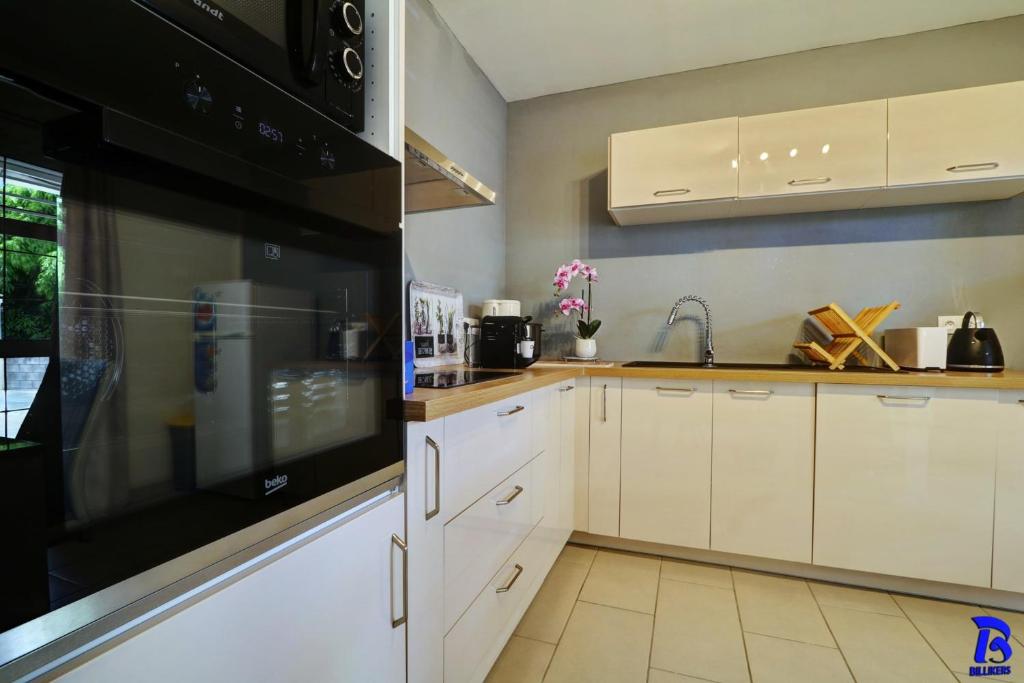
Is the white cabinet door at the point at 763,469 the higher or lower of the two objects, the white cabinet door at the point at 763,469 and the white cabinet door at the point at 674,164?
the lower

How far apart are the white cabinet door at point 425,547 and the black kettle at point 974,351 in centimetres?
232

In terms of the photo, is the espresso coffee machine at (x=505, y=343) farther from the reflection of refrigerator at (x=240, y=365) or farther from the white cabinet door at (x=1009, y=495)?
the white cabinet door at (x=1009, y=495)

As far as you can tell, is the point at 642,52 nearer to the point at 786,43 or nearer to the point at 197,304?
the point at 786,43

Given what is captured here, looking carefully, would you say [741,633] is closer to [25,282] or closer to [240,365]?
[240,365]

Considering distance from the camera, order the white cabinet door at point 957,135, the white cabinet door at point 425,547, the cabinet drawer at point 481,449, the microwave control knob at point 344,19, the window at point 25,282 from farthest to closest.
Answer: the white cabinet door at point 957,135 < the cabinet drawer at point 481,449 < the white cabinet door at point 425,547 < the microwave control knob at point 344,19 < the window at point 25,282

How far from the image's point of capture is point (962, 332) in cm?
201

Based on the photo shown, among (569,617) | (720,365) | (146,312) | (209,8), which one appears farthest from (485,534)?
(720,365)

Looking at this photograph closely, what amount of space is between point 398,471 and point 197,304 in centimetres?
48

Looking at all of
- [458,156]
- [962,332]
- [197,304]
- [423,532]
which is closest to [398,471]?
[423,532]

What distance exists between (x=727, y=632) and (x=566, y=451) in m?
0.89

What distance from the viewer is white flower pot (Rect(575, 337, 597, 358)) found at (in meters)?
2.62

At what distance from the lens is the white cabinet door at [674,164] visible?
7.29 feet

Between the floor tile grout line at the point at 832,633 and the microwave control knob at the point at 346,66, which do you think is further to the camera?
the floor tile grout line at the point at 832,633

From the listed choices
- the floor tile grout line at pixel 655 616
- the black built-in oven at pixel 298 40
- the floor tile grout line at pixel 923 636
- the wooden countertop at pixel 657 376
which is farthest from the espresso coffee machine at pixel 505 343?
the floor tile grout line at pixel 923 636
